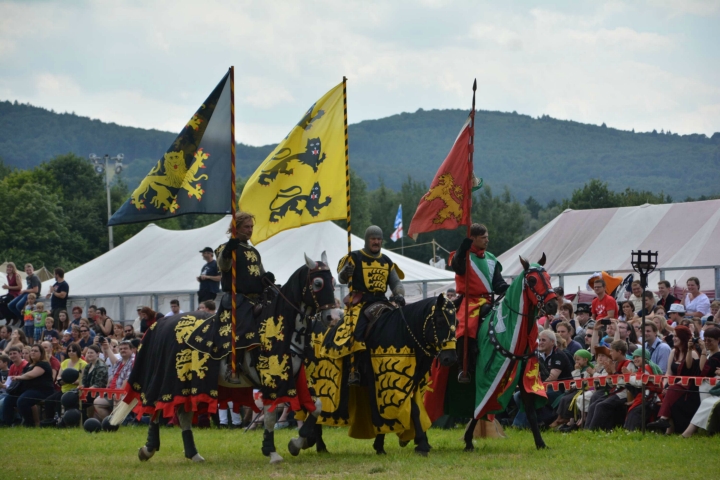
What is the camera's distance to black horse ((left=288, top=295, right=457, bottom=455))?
10.9 m

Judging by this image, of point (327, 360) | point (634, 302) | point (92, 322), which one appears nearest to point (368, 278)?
point (327, 360)

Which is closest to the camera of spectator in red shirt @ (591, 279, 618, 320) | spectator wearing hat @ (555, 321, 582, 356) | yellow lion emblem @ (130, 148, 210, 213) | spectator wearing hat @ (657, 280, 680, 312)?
yellow lion emblem @ (130, 148, 210, 213)

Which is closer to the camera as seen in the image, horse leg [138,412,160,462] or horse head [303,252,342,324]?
horse head [303,252,342,324]

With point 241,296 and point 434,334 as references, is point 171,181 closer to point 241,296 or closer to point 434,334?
point 241,296

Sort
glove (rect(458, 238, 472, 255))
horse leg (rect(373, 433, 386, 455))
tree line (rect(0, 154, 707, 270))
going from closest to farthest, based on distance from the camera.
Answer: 1. glove (rect(458, 238, 472, 255))
2. horse leg (rect(373, 433, 386, 455))
3. tree line (rect(0, 154, 707, 270))

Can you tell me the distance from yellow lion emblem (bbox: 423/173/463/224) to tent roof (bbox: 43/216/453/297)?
14.6 metres

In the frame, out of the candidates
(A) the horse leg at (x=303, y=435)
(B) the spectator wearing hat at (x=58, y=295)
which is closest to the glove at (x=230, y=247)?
(A) the horse leg at (x=303, y=435)

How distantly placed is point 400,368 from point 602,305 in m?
7.39

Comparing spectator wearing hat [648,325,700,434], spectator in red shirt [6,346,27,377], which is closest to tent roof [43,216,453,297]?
spectator in red shirt [6,346,27,377]

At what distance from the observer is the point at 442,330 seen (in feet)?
35.6

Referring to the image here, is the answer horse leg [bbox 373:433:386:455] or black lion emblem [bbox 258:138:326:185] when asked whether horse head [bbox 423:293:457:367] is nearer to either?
horse leg [bbox 373:433:386:455]

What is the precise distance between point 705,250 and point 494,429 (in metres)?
13.7

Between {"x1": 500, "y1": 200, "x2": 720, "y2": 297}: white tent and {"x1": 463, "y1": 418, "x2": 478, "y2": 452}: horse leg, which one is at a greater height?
{"x1": 500, "y1": 200, "x2": 720, "y2": 297}: white tent

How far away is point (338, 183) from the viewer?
1129cm
